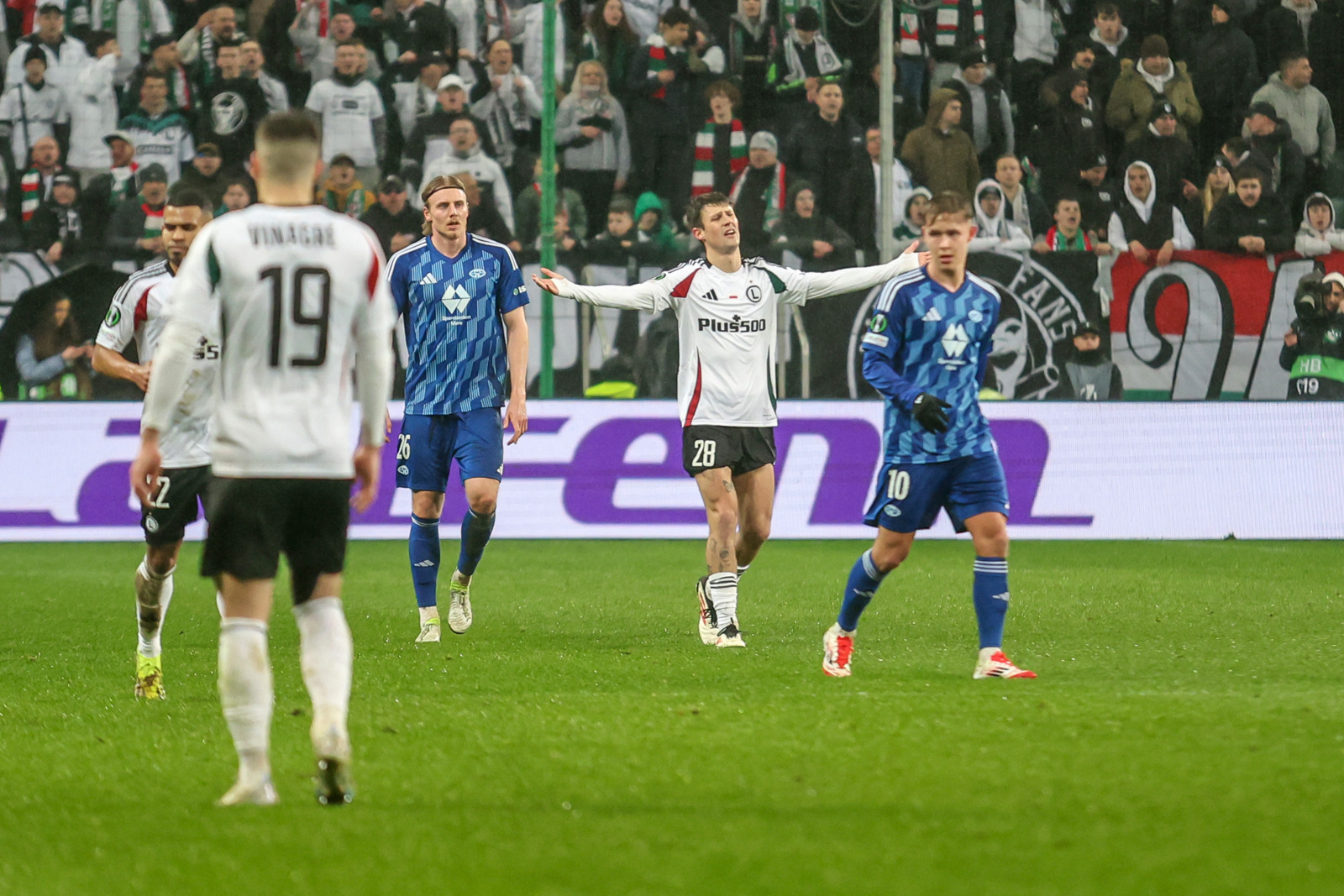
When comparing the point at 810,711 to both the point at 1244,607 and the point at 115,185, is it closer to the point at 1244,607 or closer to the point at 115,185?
the point at 1244,607

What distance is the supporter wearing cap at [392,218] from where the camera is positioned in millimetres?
15438

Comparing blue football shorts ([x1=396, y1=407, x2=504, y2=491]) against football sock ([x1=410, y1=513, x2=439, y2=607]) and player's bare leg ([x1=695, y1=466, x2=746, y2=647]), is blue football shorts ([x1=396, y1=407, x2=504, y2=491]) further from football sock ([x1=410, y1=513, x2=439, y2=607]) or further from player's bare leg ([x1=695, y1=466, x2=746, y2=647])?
player's bare leg ([x1=695, y1=466, x2=746, y2=647])

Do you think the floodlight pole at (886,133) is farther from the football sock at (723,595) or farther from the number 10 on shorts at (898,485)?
the number 10 on shorts at (898,485)

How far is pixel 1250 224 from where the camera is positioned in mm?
15344

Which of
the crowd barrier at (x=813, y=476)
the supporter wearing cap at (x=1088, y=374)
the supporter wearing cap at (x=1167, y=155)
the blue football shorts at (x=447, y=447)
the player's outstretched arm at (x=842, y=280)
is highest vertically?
the supporter wearing cap at (x=1167, y=155)

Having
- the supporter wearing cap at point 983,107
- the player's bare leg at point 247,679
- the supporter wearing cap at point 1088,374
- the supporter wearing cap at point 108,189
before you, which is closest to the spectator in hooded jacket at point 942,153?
the supporter wearing cap at point 983,107

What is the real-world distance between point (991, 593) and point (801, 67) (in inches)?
422

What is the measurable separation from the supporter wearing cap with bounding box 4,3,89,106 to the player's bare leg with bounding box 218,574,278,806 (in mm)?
13221

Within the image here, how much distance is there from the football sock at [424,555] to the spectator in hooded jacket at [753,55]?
870 cm

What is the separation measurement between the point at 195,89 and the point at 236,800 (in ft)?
43.6

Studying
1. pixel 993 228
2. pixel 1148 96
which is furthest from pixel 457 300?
pixel 1148 96

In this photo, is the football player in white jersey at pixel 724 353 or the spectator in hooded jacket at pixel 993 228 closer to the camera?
the football player in white jersey at pixel 724 353

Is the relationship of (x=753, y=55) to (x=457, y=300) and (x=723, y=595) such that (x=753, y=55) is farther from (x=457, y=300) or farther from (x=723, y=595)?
(x=723, y=595)

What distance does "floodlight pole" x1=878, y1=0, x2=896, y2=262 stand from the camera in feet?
47.8
